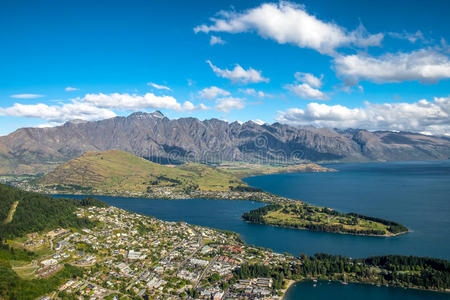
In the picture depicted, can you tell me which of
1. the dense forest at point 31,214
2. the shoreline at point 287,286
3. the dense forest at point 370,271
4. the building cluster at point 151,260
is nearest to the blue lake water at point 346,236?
the shoreline at point 287,286

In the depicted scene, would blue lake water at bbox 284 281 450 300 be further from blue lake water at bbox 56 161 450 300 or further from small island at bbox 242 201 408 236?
small island at bbox 242 201 408 236

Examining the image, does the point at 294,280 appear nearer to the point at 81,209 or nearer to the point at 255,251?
the point at 255,251

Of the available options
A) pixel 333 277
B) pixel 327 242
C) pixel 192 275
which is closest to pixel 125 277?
pixel 192 275

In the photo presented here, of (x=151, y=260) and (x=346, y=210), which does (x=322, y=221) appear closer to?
(x=346, y=210)

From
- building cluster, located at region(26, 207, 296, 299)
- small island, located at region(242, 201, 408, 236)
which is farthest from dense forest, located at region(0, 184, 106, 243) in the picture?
small island, located at region(242, 201, 408, 236)

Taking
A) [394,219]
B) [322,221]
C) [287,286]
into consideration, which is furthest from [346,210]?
[287,286]
